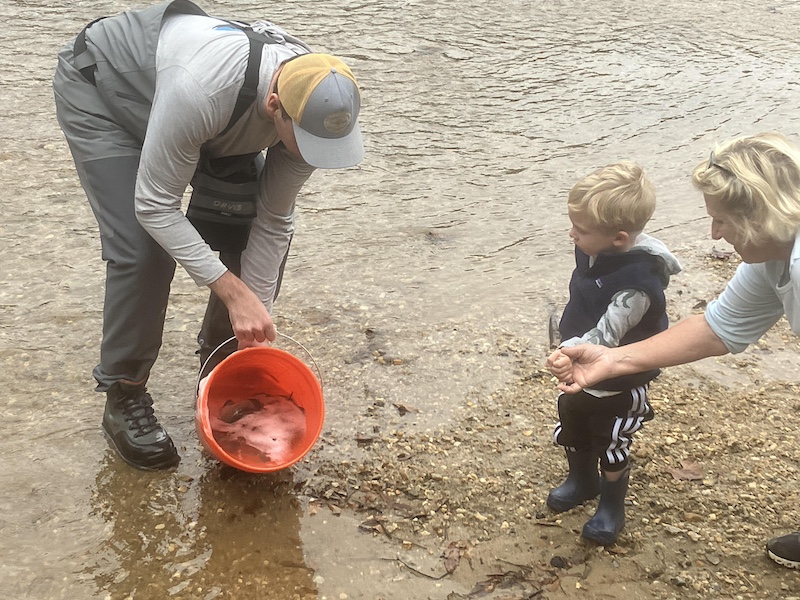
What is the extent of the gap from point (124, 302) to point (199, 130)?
0.69 meters

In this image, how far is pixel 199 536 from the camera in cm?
281

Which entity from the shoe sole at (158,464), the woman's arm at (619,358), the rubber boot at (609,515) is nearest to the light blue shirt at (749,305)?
the woman's arm at (619,358)

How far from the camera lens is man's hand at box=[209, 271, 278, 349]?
272 centimetres

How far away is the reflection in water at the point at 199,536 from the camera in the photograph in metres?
2.63

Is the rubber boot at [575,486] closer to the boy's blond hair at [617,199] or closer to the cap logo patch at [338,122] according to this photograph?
the boy's blond hair at [617,199]

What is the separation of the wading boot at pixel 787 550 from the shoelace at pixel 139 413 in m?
2.15

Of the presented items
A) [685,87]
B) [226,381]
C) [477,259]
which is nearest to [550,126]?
[685,87]

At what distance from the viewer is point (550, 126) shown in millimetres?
6684

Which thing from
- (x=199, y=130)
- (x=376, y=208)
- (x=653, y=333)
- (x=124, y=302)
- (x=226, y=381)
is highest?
(x=199, y=130)

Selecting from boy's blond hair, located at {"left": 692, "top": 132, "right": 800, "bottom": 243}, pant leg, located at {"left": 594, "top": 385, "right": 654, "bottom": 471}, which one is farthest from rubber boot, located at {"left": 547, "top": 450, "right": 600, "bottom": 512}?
boy's blond hair, located at {"left": 692, "top": 132, "right": 800, "bottom": 243}

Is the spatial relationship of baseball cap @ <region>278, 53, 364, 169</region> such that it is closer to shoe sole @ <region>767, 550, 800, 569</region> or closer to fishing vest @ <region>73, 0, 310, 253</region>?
fishing vest @ <region>73, 0, 310, 253</region>

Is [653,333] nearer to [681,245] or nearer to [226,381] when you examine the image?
[226,381]

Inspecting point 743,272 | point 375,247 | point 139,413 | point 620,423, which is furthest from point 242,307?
point 375,247

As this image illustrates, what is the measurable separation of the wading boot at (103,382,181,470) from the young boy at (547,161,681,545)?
1.40 metres
